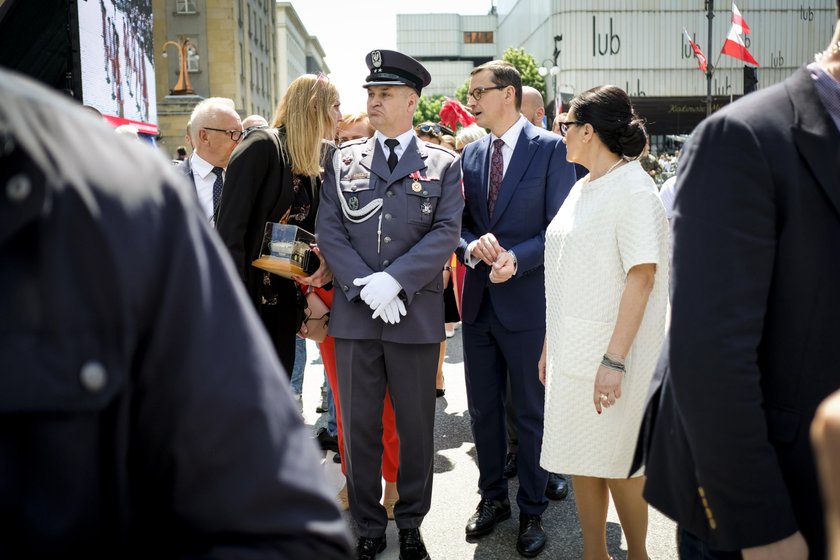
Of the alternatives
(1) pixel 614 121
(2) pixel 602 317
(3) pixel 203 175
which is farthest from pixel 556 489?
(3) pixel 203 175

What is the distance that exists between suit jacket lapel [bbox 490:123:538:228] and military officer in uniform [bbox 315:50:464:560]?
307 millimetres

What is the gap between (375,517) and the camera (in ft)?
12.6

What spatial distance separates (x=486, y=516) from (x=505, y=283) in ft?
3.95

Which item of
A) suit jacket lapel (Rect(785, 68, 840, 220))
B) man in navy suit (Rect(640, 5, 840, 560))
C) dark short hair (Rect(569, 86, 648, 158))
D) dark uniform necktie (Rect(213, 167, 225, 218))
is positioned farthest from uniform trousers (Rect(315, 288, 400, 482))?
suit jacket lapel (Rect(785, 68, 840, 220))

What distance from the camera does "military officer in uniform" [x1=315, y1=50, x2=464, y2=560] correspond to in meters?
3.78

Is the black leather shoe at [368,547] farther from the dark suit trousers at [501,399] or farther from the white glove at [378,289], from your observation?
the white glove at [378,289]

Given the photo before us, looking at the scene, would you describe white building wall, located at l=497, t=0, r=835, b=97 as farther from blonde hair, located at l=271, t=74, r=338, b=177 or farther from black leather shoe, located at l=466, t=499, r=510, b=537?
black leather shoe, located at l=466, t=499, r=510, b=537

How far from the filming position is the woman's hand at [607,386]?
9.80ft

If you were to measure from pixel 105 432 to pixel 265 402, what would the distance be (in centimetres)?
18

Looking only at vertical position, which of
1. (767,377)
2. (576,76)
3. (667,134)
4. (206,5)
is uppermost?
(206,5)

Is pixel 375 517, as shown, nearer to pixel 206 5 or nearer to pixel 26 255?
pixel 26 255

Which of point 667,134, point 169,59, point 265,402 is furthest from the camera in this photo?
point 667,134

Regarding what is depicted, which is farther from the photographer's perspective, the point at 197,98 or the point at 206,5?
the point at 206,5

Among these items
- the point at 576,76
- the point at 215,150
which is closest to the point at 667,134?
the point at 576,76
